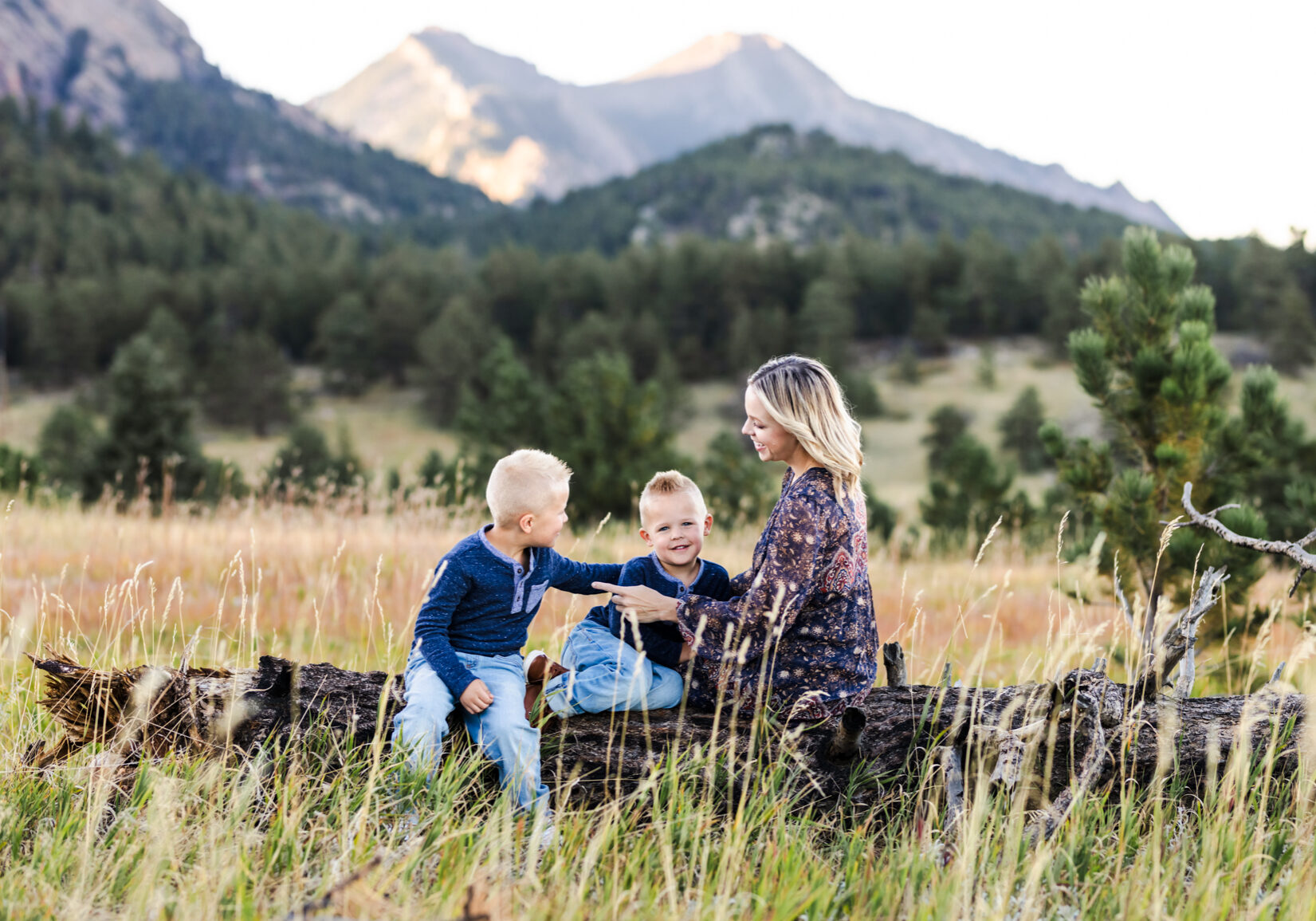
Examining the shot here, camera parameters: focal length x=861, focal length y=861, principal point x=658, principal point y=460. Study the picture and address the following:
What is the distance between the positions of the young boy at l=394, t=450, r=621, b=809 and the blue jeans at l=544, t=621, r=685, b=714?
0.15 metres

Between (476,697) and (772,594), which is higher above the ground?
(772,594)

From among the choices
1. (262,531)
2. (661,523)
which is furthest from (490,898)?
(262,531)

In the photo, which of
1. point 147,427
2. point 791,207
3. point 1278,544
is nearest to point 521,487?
point 1278,544

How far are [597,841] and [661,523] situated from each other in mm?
1164

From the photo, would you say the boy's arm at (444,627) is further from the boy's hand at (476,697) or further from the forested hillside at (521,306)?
the forested hillside at (521,306)

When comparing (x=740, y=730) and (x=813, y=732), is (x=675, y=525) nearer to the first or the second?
(x=740, y=730)

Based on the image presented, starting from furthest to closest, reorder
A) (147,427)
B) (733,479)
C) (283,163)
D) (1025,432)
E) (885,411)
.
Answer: (283,163) → (885,411) → (1025,432) → (147,427) → (733,479)

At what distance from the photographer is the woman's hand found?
9.22 feet

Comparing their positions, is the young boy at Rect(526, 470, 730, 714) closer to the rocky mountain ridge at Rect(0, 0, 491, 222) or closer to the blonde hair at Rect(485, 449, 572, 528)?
the blonde hair at Rect(485, 449, 572, 528)

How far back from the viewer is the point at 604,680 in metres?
2.80

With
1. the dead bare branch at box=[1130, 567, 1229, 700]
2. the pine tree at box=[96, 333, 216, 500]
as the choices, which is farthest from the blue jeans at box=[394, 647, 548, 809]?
the pine tree at box=[96, 333, 216, 500]

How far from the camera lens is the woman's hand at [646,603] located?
281 centimetres

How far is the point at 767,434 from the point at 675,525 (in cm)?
44

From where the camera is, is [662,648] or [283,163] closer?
[662,648]
